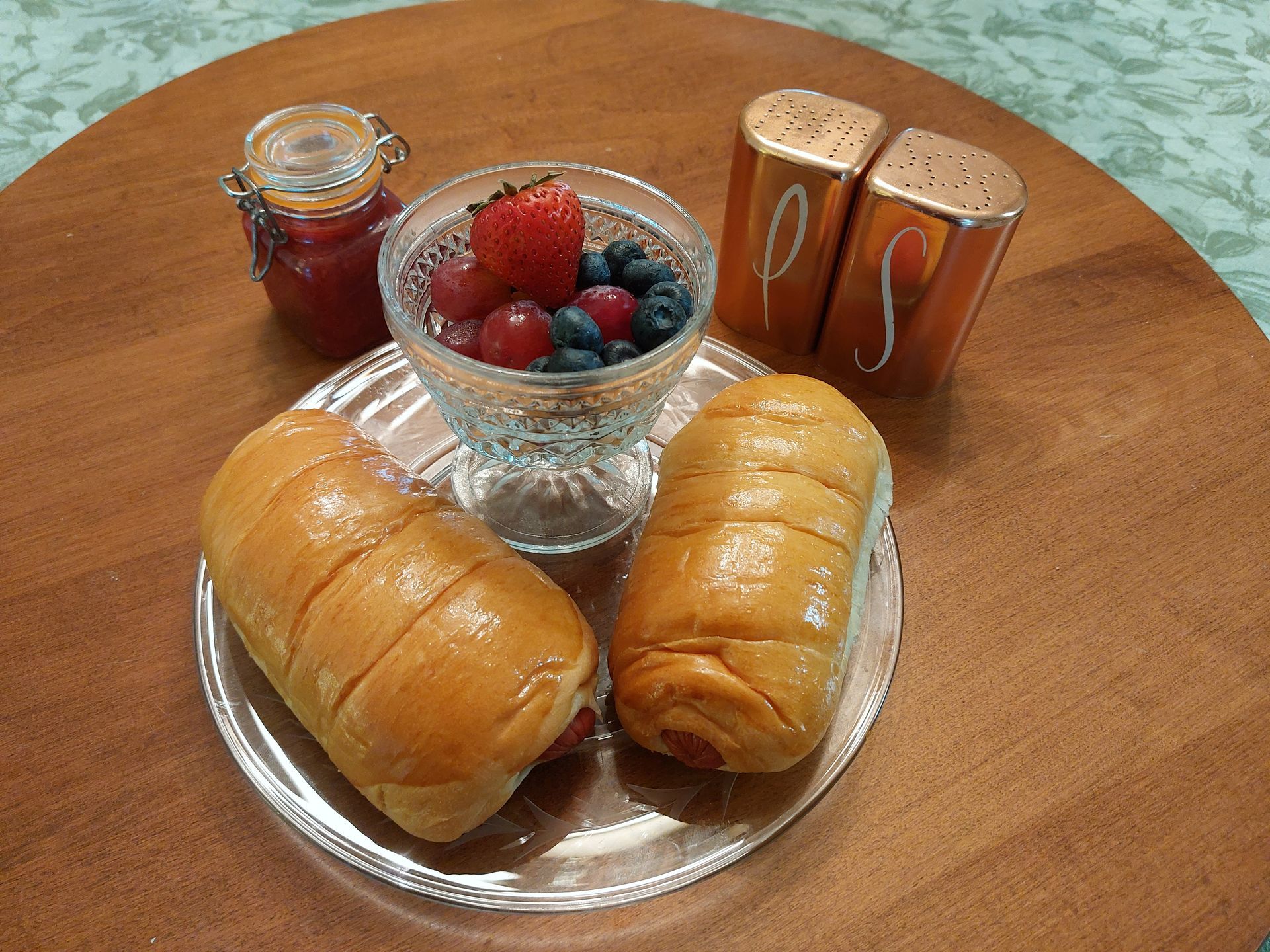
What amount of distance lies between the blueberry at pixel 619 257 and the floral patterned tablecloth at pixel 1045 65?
48.8 inches

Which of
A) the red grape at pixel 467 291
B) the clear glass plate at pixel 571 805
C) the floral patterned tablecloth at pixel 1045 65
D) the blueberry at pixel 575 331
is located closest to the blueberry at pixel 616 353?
the blueberry at pixel 575 331

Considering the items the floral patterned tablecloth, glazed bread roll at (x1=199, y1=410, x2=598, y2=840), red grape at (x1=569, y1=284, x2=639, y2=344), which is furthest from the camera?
the floral patterned tablecloth

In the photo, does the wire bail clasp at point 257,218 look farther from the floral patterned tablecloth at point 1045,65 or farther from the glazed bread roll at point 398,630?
the floral patterned tablecloth at point 1045,65

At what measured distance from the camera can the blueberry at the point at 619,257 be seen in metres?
0.76

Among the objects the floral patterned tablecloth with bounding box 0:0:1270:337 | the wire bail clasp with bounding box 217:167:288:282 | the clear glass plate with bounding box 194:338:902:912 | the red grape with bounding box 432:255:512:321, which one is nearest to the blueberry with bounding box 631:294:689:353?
the red grape with bounding box 432:255:512:321

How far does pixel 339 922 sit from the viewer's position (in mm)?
613

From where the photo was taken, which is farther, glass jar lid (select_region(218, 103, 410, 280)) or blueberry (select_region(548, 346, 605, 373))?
glass jar lid (select_region(218, 103, 410, 280))

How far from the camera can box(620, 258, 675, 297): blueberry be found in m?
0.75

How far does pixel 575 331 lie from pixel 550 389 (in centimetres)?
5

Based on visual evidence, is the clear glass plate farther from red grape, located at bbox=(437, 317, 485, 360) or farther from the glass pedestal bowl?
red grape, located at bbox=(437, 317, 485, 360)

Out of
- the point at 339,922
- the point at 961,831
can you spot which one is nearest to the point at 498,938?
the point at 339,922

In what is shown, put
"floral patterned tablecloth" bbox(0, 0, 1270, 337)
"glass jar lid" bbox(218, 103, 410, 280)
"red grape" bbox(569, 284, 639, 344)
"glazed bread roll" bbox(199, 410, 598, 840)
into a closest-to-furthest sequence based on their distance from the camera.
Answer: "glazed bread roll" bbox(199, 410, 598, 840) < "red grape" bbox(569, 284, 639, 344) < "glass jar lid" bbox(218, 103, 410, 280) < "floral patterned tablecloth" bbox(0, 0, 1270, 337)

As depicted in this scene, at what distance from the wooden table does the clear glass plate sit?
17 mm

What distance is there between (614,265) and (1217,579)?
0.58 metres
